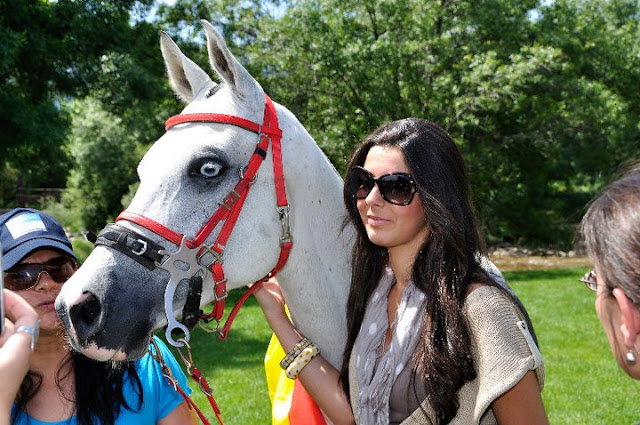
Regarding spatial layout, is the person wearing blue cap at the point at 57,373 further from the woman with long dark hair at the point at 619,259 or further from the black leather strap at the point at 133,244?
the woman with long dark hair at the point at 619,259

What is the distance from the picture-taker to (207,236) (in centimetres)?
205

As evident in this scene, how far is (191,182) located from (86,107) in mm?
27616

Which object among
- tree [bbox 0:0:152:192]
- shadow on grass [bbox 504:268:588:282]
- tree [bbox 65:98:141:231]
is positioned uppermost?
tree [bbox 0:0:152:192]

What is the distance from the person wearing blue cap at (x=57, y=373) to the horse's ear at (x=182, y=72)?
0.75 meters

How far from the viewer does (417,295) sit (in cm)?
194

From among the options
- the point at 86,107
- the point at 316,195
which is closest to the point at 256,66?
the point at 316,195

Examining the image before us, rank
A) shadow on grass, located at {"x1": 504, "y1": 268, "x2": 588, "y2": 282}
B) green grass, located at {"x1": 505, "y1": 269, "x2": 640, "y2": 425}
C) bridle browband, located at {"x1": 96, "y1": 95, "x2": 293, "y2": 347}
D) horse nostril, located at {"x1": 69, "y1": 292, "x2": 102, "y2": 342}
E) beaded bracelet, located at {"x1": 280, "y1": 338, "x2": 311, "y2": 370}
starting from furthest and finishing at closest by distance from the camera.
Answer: shadow on grass, located at {"x1": 504, "y1": 268, "x2": 588, "y2": 282}, green grass, located at {"x1": 505, "y1": 269, "x2": 640, "y2": 425}, beaded bracelet, located at {"x1": 280, "y1": 338, "x2": 311, "y2": 370}, bridle browband, located at {"x1": 96, "y1": 95, "x2": 293, "y2": 347}, horse nostril, located at {"x1": 69, "y1": 292, "x2": 102, "y2": 342}

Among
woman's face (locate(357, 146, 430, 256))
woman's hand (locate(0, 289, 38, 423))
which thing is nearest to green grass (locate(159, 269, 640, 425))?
woman's face (locate(357, 146, 430, 256))

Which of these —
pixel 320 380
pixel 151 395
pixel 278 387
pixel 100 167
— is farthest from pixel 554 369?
pixel 100 167

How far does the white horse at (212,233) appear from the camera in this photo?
190cm

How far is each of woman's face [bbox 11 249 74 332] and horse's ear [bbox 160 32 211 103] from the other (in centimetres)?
84

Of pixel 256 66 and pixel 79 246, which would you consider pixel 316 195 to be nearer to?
pixel 256 66

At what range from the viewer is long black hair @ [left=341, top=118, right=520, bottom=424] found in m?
1.76

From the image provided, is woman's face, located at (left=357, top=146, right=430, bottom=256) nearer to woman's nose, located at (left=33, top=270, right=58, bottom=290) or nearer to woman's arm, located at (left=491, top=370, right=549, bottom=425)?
woman's arm, located at (left=491, top=370, right=549, bottom=425)
